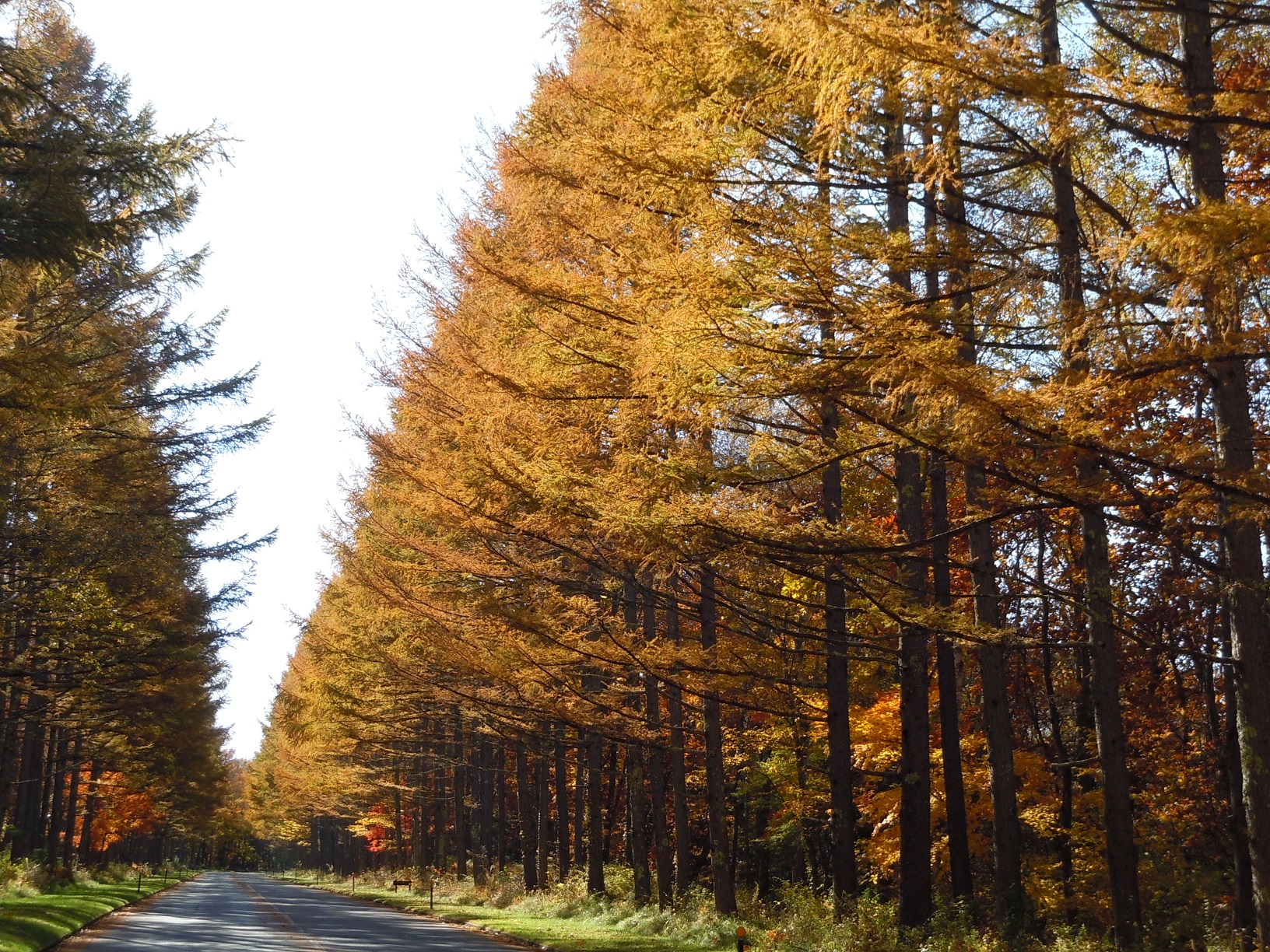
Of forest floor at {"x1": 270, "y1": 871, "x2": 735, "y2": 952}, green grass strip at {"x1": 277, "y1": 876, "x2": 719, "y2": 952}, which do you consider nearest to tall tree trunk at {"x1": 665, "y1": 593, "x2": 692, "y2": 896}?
forest floor at {"x1": 270, "y1": 871, "x2": 735, "y2": 952}

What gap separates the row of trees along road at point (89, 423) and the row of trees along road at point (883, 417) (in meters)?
4.16

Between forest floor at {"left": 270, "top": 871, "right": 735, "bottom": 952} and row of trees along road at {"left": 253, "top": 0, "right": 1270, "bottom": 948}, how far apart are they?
130 centimetres

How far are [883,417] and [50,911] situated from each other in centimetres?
2086

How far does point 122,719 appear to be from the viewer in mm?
31188

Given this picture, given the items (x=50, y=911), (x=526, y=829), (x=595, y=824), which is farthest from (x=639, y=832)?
(x=50, y=911)

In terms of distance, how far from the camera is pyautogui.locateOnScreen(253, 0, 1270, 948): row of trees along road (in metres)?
→ 7.62

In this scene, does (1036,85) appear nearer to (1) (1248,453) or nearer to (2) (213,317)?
(1) (1248,453)

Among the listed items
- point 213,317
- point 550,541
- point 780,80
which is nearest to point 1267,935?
point 780,80

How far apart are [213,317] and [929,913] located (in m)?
18.6

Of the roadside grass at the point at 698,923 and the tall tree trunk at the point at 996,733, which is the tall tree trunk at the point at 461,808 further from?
the tall tree trunk at the point at 996,733

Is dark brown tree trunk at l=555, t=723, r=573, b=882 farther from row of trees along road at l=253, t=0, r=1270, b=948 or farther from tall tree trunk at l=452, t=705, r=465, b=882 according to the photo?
tall tree trunk at l=452, t=705, r=465, b=882

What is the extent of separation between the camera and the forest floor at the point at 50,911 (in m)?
16.8

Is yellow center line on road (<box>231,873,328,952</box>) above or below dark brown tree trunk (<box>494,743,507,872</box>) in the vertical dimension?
below

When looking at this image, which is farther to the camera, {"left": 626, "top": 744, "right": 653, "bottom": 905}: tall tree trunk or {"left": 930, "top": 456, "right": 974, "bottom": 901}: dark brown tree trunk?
{"left": 626, "top": 744, "right": 653, "bottom": 905}: tall tree trunk
